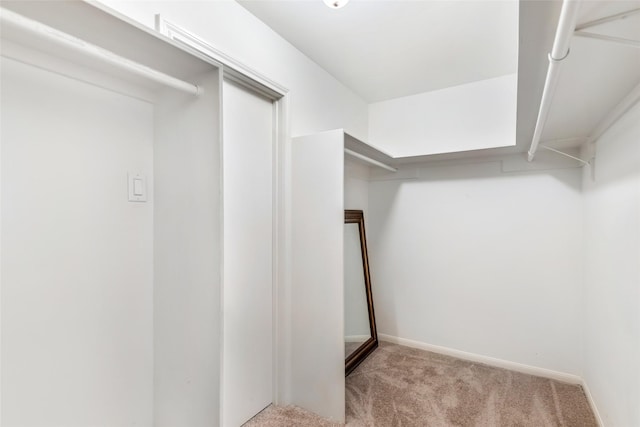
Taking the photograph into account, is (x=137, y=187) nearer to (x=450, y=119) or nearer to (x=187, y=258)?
(x=187, y=258)

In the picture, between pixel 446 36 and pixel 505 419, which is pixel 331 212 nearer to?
pixel 446 36

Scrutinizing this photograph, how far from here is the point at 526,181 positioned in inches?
93.7

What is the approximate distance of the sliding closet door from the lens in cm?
164

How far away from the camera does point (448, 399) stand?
6.41ft

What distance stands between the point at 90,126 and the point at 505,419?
106 inches

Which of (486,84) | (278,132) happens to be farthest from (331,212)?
(486,84)

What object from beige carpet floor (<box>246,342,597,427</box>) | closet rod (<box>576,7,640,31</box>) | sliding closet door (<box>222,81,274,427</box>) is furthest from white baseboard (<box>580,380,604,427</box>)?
closet rod (<box>576,7,640,31</box>)

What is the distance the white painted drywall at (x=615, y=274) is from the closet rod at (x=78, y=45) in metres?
1.96

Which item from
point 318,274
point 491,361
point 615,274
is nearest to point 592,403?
point 491,361

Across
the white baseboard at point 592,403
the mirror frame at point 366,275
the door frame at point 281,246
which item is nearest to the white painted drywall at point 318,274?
the door frame at point 281,246

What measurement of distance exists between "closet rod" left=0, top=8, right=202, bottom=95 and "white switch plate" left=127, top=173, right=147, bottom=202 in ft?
1.51

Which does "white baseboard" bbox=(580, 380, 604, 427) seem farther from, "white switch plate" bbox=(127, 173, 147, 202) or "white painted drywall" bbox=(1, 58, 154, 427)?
"white switch plate" bbox=(127, 173, 147, 202)

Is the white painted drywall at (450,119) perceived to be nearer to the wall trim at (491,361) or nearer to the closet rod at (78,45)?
the wall trim at (491,361)

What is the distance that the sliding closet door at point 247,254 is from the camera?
1.64 metres
